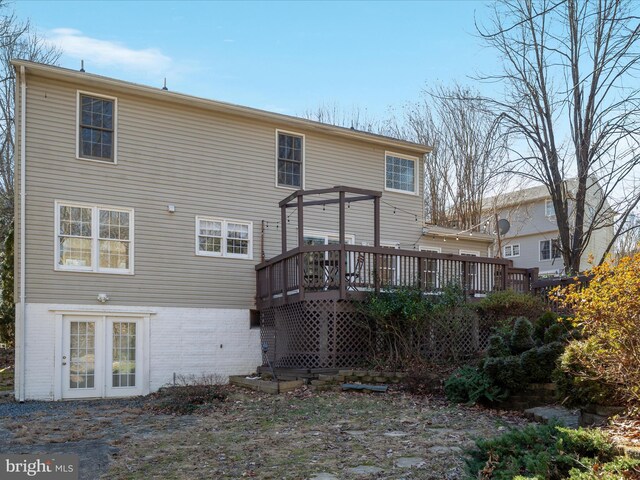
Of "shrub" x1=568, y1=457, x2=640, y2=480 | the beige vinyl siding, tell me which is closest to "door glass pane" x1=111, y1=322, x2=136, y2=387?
the beige vinyl siding

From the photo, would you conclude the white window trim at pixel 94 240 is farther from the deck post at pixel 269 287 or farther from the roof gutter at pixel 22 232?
the deck post at pixel 269 287

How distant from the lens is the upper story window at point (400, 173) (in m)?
17.3

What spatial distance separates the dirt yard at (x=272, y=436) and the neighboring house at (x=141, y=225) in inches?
87.4

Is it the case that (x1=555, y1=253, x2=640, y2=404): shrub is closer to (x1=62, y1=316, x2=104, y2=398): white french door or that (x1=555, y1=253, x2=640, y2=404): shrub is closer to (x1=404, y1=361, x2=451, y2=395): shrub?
(x1=404, y1=361, x2=451, y2=395): shrub

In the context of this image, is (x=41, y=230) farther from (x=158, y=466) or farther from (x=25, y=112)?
(x=158, y=466)

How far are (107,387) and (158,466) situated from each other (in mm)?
7296

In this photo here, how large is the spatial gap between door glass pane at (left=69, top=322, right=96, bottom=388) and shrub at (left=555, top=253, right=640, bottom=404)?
10332mm

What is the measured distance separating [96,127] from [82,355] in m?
4.99

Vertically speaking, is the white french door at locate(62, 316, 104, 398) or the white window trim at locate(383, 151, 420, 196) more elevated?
the white window trim at locate(383, 151, 420, 196)

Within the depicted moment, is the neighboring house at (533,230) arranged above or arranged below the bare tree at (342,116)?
below

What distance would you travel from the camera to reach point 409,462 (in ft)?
19.2

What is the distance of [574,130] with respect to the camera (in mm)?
15586

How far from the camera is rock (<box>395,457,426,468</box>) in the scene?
5.72 metres

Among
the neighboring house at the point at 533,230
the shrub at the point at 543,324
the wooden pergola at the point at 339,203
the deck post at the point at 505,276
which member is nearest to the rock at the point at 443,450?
the shrub at the point at 543,324
